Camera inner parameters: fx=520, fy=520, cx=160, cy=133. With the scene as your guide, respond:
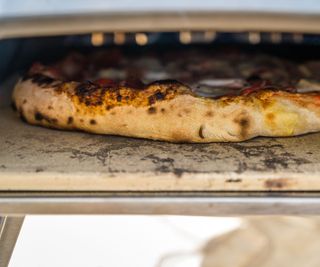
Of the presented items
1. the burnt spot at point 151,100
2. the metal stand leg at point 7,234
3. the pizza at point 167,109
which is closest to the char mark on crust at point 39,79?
the pizza at point 167,109

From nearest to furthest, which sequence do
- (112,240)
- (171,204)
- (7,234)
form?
(171,204) → (7,234) → (112,240)

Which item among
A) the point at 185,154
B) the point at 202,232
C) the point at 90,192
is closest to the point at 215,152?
the point at 185,154

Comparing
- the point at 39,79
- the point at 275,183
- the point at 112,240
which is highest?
the point at 39,79

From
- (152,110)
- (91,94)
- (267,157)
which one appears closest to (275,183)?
(267,157)

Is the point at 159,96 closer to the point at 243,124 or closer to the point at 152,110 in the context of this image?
the point at 152,110

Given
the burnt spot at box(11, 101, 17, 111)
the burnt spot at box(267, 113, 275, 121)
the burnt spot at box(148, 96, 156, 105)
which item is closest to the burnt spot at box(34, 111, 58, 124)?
the burnt spot at box(11, 101, 17, 111)

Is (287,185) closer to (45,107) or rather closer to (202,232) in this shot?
(45,107)
